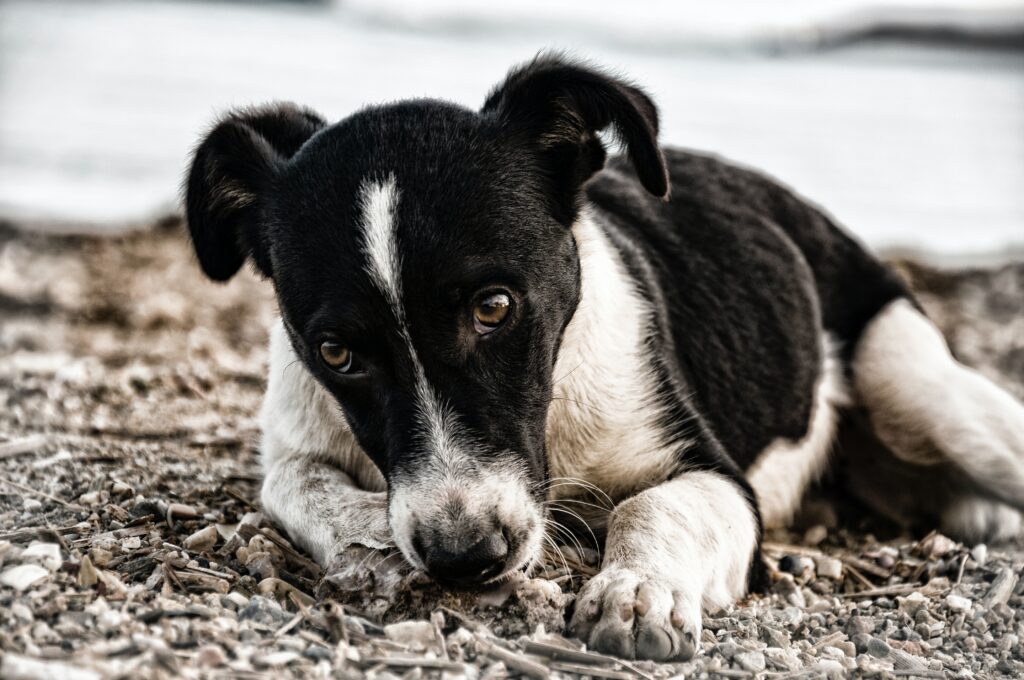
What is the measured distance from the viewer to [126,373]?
21.1 ft

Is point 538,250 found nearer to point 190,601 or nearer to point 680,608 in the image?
point 680,608

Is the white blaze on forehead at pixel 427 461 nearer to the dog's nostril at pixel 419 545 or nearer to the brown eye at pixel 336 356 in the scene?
the dog's nostril at pixel 419 545

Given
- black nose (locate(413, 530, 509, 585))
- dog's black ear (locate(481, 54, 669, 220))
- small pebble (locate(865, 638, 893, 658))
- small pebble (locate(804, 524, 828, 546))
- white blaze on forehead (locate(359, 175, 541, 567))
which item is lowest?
small pebble (locate(804, 524, 828, 546))

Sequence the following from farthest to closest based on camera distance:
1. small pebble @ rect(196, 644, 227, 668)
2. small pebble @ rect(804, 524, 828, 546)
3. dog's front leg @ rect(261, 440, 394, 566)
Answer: small pebble @ rect(804, 524, 828, 546) < dog's front leg @ rect(261, 440, 394, 566) < small pebble @ rect(196, 644, 227, 668)

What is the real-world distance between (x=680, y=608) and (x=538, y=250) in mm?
1196

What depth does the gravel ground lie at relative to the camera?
110 inches

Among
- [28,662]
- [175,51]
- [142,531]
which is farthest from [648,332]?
[175,51]

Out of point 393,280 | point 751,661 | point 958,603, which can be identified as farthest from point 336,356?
point 958,603

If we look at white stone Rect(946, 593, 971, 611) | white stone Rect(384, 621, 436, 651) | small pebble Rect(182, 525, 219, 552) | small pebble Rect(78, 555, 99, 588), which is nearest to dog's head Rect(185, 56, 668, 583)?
white stone Rect(384, 621, 436, 651)

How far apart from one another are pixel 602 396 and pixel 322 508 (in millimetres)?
1098

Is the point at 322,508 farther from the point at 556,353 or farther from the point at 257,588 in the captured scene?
the point at 556,353

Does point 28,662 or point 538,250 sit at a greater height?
point 538,250

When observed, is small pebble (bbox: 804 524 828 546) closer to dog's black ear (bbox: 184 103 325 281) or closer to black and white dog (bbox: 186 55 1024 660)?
black and white dog (bbox: 186 55 1024 660)

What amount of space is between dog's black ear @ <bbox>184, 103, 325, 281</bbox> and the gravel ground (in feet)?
3.20
